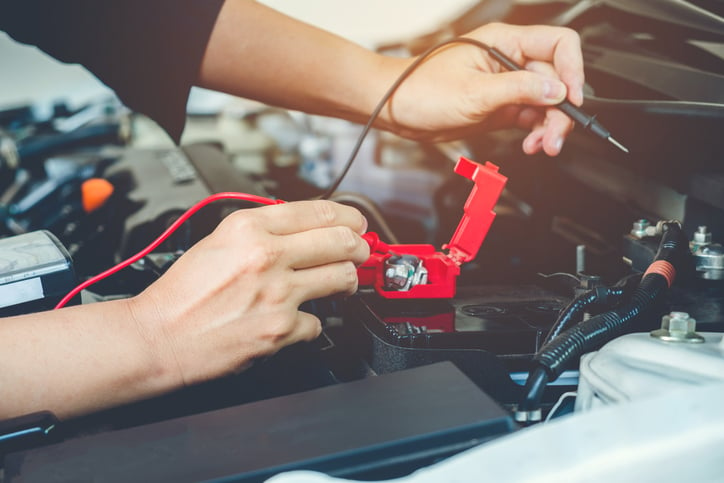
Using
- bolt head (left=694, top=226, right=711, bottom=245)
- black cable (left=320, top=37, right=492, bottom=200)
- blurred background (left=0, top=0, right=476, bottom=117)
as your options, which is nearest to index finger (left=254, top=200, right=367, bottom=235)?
black cable (left=320, top=37, right=492, bottom=200)

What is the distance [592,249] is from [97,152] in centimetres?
116

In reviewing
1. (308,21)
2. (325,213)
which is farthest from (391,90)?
(308,21)

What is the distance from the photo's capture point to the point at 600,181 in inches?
37.3

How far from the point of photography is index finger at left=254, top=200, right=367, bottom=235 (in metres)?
0.54

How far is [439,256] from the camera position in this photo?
0.62 meters

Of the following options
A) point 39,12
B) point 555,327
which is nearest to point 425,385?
point 555,327

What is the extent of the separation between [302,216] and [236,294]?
87mm

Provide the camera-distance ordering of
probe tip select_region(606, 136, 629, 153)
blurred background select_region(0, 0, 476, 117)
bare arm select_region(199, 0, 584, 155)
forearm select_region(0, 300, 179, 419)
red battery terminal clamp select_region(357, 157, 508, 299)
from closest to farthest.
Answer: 1. forearm select_region(0, 300, 179, 419)
2. red battery terminal clamp select_region(357, 157, 508, 299)
3. probe tip select_region(606, 136, 629, 153)
4. bare arm select_region(199, 0, 584, 155)
5. blurred background select_region(0, 0, 476, 117)

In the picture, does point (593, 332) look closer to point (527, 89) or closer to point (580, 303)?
point (580, 303)

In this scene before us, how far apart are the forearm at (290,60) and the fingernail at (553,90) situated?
26cm

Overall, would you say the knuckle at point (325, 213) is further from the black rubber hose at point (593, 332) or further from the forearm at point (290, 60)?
the forearm at point (290, 60)

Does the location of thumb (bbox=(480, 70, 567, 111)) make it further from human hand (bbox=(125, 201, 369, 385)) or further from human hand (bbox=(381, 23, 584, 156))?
human hand (bbox=(125, 201, 369, 385))

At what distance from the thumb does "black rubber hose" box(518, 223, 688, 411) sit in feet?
0.82

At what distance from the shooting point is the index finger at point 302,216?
54 cm
